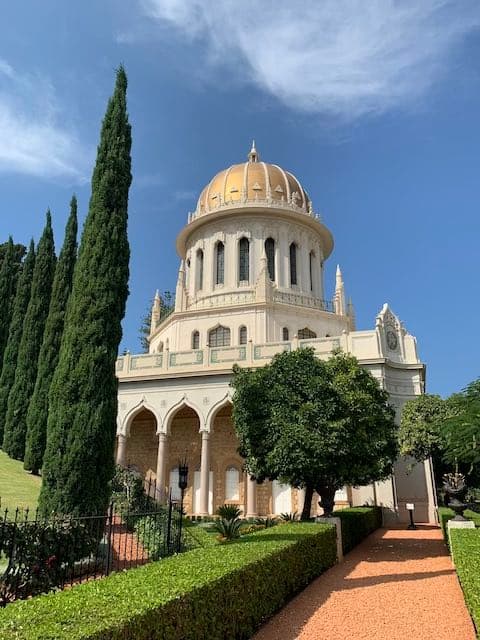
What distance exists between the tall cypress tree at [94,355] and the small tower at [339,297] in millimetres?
19932

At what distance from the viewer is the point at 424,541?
1595 cm

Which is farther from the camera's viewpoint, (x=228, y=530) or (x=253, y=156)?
(x=253, y=156)

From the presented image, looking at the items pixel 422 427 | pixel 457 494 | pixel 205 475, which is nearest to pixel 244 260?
pixel 205 475

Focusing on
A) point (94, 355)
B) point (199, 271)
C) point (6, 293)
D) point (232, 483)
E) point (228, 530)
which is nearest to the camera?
point (94, 355)

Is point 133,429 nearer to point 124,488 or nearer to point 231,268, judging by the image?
point 124,488

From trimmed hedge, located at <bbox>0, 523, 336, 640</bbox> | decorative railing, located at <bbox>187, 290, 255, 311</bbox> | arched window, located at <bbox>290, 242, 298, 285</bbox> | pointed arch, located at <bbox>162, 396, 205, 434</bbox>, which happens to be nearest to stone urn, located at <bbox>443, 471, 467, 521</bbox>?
trimmed hedge, located at <bbox>0, 523, 336, 640</bbox>

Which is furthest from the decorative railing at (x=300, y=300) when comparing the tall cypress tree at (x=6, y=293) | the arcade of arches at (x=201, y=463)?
the tall cypress tree at (x=6, y=293)

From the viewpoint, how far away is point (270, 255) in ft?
110

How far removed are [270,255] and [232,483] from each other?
591 inches

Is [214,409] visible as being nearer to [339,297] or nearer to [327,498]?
[327,498]

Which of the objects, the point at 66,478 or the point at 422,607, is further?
the point at 66,478

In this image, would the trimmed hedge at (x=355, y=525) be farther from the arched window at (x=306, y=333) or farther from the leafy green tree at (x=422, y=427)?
→ the arched window at (x=306, y=333)

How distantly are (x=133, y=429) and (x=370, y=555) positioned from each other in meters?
17.8

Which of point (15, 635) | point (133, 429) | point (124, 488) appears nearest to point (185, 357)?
point (133, 429)
